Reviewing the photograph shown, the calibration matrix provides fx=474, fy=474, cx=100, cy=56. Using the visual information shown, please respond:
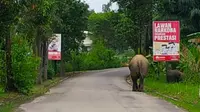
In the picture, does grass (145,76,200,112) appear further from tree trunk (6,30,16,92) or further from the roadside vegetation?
tree trunk (6,30,16,92)

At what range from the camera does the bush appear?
2423 centimetres

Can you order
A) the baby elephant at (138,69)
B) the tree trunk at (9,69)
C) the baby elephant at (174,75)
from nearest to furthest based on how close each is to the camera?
the tree trunk at (9,69)
the baby elephant at (138,69)
the baby elephant at (174,75)

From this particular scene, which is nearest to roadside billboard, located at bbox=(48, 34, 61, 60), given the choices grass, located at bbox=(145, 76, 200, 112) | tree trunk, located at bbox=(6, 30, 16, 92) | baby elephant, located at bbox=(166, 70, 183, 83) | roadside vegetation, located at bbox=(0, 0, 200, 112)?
roadside vegetation, located at bbox=(0, 0, 200, 112)

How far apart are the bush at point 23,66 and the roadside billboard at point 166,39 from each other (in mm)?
7783

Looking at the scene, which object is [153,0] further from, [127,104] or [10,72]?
[127,104]

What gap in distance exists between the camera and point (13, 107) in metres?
17.9

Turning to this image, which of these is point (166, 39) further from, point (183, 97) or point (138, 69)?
point (183, 97)

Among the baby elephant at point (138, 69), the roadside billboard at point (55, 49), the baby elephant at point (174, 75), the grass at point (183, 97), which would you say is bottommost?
the grass at point (183, 97)

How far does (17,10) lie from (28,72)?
5.08 metres

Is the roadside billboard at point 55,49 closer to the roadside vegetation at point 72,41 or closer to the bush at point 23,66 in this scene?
the roadside vegetation at point 72,41

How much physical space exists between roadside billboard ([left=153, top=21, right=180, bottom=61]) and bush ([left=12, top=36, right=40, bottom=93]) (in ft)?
25.5

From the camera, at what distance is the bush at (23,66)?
24.2m

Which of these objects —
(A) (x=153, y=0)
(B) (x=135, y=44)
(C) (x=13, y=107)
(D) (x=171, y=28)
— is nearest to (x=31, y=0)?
(C) (x=13, y=107)

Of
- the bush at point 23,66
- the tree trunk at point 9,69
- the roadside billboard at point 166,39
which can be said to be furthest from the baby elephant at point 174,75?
the tree trunk at point 9,69
